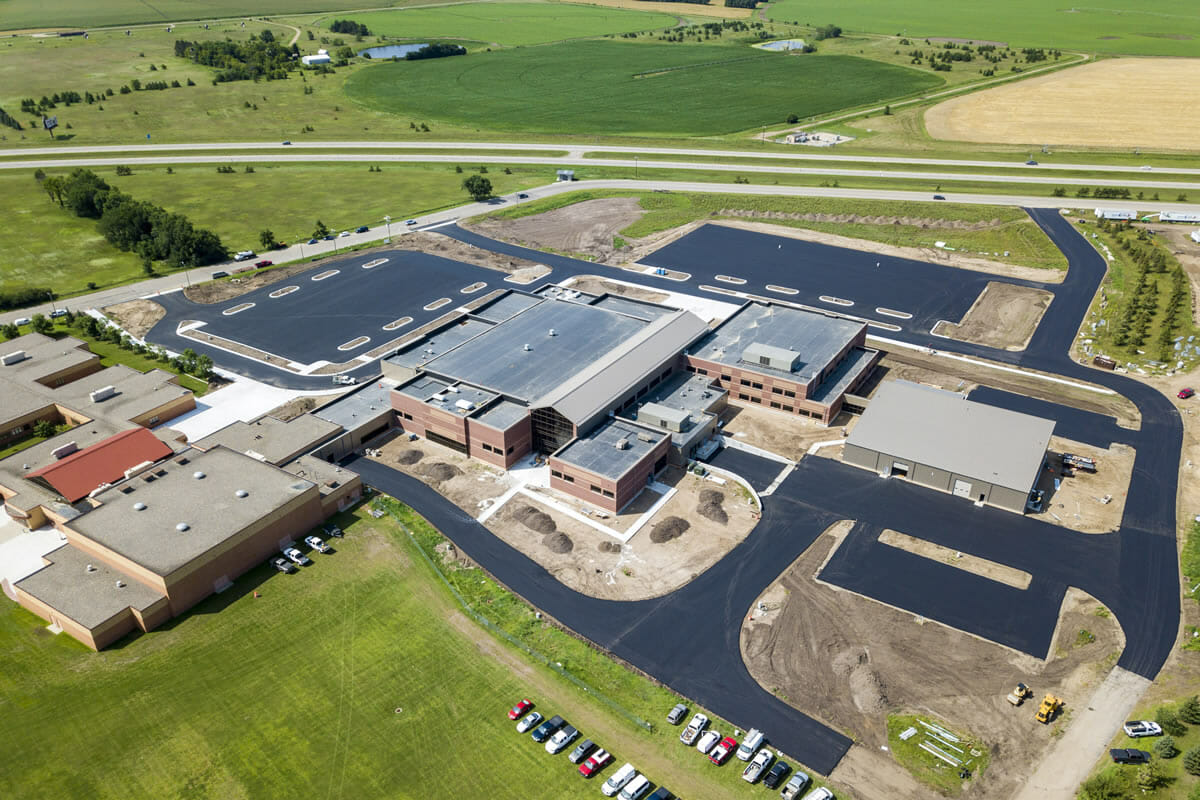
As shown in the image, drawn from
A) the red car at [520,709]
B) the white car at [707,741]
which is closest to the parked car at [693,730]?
the white car at [707,741]

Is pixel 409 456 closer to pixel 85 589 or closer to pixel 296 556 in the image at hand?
pixel 296 556

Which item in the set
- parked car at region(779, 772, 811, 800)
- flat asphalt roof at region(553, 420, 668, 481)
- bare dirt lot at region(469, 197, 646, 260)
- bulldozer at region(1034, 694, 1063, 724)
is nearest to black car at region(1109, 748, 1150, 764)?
bulldozer at region(1034, 694, 1063, 724)

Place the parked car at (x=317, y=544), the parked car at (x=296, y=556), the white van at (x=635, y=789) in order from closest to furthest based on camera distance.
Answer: the white van at (x=635, y=789)
the parked car at (x=296, y=556)
the parked car at (x=317, y=544)

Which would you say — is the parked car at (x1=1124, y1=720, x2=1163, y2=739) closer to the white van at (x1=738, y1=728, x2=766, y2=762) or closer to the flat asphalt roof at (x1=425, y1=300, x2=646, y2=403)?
the white van at (x1=738, y1=728, x2=766, y2=762)

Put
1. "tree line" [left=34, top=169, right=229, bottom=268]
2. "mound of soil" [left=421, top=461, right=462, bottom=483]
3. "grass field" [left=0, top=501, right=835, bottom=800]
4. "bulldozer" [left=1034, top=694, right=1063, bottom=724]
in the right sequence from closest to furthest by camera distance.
Result: "grass field" [left=0, top=501, right=835, bottom=800] < "bulldozer" [left=1034, top=694, right=1063, bottom=724] < "mound of soil" [left=421, top=461, right=462, bottom=483] < "tree line" [left=34, top=169, right=229, bottom=268]

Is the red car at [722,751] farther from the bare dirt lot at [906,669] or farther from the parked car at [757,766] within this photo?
the bare dirt lot at [906,669]
